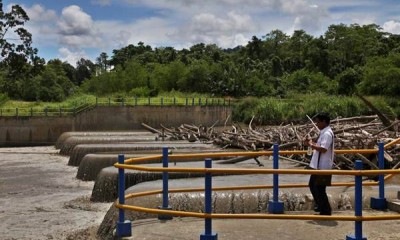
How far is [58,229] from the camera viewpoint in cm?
1223

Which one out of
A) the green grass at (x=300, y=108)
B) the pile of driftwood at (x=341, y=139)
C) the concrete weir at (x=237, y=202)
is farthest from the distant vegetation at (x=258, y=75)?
the concrete weir at (x=237, y=202)

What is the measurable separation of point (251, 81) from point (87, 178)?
134ft

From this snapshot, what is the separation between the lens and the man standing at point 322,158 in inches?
301

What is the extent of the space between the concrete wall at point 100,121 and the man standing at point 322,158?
105 ft

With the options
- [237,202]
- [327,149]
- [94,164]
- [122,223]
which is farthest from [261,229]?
[94,164]

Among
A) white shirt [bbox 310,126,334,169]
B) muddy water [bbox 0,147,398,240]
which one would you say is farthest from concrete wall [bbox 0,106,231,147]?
white shirt [bbox 310,126,334,169]

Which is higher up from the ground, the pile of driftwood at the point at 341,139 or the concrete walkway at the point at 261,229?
the pile of driftwood at the point at 341,139

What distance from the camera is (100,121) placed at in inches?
1548

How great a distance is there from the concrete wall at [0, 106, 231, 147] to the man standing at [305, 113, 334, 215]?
105 feet

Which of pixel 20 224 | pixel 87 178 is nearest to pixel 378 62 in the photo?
pixel 87 178

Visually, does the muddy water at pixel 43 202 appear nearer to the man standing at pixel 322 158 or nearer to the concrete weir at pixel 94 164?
the concrete weir at pixel 94 164

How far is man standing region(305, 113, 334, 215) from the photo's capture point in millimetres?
7652

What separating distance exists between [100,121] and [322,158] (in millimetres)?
32851

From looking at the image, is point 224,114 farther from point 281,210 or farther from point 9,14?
point 281,210
